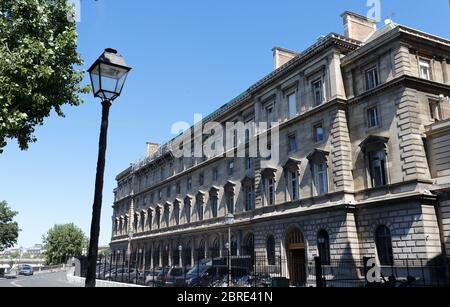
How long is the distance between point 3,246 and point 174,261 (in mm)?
44605

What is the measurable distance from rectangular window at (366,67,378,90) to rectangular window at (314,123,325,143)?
15.7 ft

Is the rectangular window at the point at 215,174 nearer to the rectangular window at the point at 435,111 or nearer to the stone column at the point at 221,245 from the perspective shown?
the stone column at the point at 221,245

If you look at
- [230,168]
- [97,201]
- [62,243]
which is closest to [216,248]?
[230,168]

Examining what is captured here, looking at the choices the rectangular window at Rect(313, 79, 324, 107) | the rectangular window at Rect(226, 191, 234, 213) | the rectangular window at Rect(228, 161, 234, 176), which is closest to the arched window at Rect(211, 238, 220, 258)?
the rectangular window at Rect(226, 191, 234, 213)

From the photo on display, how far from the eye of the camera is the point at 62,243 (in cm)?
11988

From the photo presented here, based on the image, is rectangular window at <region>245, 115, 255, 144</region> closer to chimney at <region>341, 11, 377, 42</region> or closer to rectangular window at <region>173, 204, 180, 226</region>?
chimney at <region>341, 11, 377, 42</region>

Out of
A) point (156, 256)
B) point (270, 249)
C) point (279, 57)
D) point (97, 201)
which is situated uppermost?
point (279, 57)

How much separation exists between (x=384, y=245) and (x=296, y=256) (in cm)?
850

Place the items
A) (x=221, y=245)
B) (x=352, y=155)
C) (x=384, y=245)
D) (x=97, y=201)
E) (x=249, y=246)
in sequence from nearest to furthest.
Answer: (x=97, y=201) < (x=384, y=245) < (x=352, y=155) < (x=249, y=246) < (x=221, y=245)

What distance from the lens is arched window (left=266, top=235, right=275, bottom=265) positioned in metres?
36.9

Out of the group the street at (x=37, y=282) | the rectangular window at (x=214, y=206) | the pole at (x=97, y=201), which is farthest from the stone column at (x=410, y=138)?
the street at (x=37, y=282)

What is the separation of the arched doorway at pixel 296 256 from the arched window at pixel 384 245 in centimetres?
669

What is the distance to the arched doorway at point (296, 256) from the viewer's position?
34156 millimetres

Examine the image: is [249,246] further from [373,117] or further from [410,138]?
[410,138]
